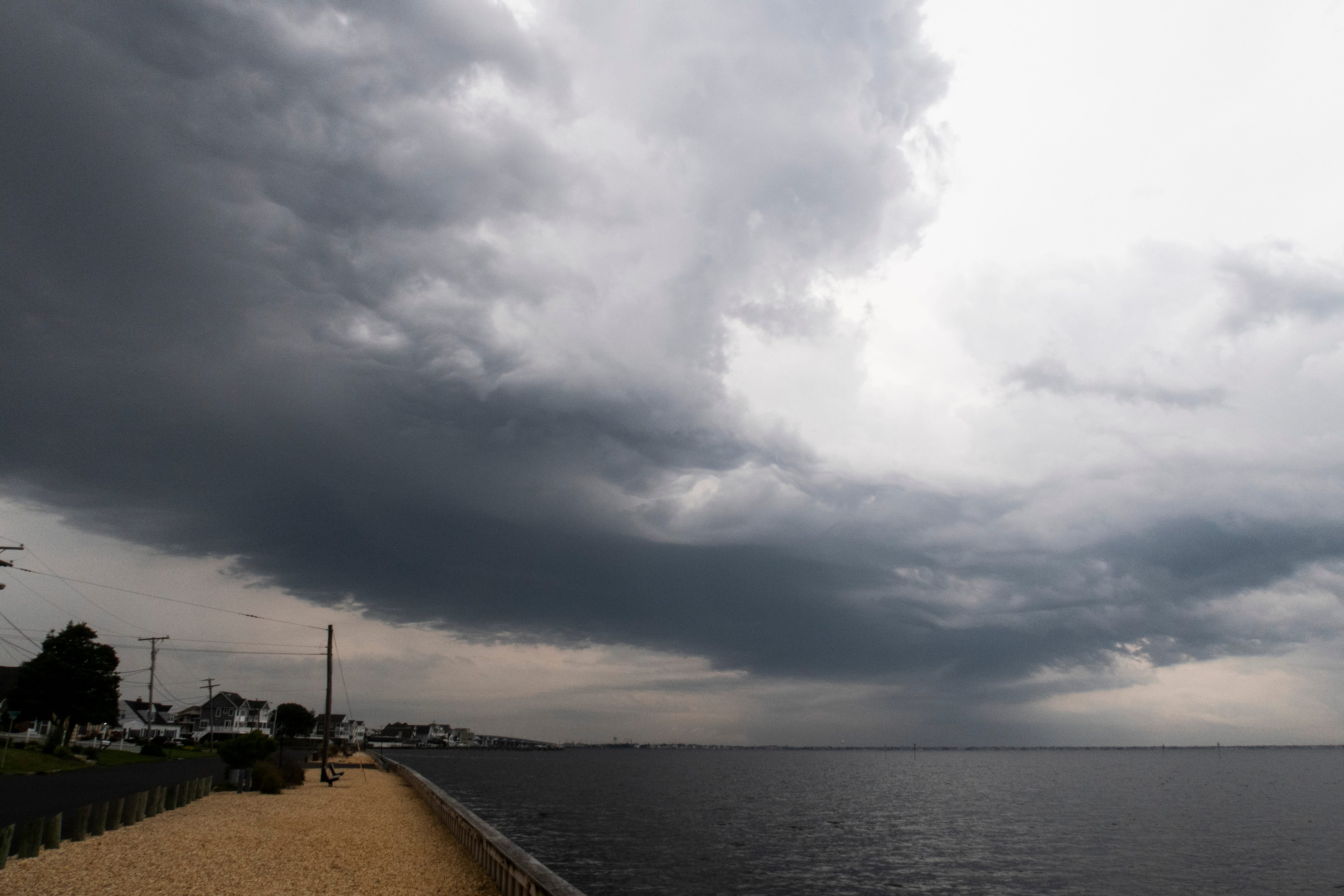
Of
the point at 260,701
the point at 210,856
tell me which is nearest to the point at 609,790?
the point at 210,856

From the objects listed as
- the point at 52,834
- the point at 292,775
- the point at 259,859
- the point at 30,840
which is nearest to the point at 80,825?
the point at 52,834

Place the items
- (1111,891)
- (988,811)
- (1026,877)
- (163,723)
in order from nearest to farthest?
(1111,891) < (1026,877) < (988,811) < (163,723)

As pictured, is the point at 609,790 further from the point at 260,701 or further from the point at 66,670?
the point at 260,701

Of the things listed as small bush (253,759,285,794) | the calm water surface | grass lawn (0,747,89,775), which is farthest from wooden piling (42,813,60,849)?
grass lawn (0,747,89,775)

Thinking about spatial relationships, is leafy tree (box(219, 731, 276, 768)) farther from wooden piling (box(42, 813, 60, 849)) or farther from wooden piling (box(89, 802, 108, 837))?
wooden piling (box(42, 813, 60, 849))

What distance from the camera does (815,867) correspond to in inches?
1516

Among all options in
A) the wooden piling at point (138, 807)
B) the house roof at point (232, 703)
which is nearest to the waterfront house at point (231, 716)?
the house roof at point (232, 703)

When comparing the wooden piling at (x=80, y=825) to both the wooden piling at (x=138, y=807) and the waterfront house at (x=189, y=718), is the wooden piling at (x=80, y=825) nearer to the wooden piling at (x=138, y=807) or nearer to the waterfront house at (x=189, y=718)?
the wooden piling at (x=138, y=807)

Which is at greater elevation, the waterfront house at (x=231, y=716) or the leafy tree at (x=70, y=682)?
the leafy tree at (x=70, y=682)

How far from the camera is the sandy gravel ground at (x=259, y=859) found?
55.5 ft

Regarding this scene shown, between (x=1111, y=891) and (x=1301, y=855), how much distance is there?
22732 mm

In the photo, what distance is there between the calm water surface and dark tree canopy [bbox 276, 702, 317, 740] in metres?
82.6

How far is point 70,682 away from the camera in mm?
75750

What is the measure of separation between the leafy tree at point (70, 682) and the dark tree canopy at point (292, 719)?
95.8 metres
